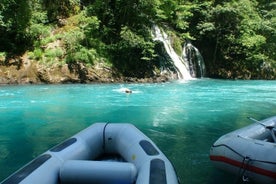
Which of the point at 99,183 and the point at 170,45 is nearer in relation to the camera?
the point at 99,183

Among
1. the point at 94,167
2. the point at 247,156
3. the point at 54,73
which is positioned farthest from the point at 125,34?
the point at 94,167

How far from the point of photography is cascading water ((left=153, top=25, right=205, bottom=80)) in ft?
69.7

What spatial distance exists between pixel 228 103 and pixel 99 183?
30.1 feet

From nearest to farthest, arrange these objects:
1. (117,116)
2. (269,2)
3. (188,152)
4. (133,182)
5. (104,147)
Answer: (133,182) → (104,147) → (188,152) → (117,116) → (269,2)

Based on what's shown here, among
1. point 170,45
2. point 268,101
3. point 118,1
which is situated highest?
point 118,1

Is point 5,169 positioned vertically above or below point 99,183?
below

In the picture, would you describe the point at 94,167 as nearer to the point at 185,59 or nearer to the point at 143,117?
the point at 143,117

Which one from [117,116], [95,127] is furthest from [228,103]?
[95,127]

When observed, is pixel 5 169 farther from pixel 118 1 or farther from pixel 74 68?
pixel 118 1

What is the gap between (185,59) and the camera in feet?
73.5

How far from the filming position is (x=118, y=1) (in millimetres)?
20188

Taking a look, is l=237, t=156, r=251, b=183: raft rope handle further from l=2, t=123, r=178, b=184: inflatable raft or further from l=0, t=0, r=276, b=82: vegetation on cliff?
l=0, t=0, r=276, b=82: vegetation on cliff

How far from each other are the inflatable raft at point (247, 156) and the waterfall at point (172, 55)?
16.4 m

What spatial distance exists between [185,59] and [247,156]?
18.5 m
